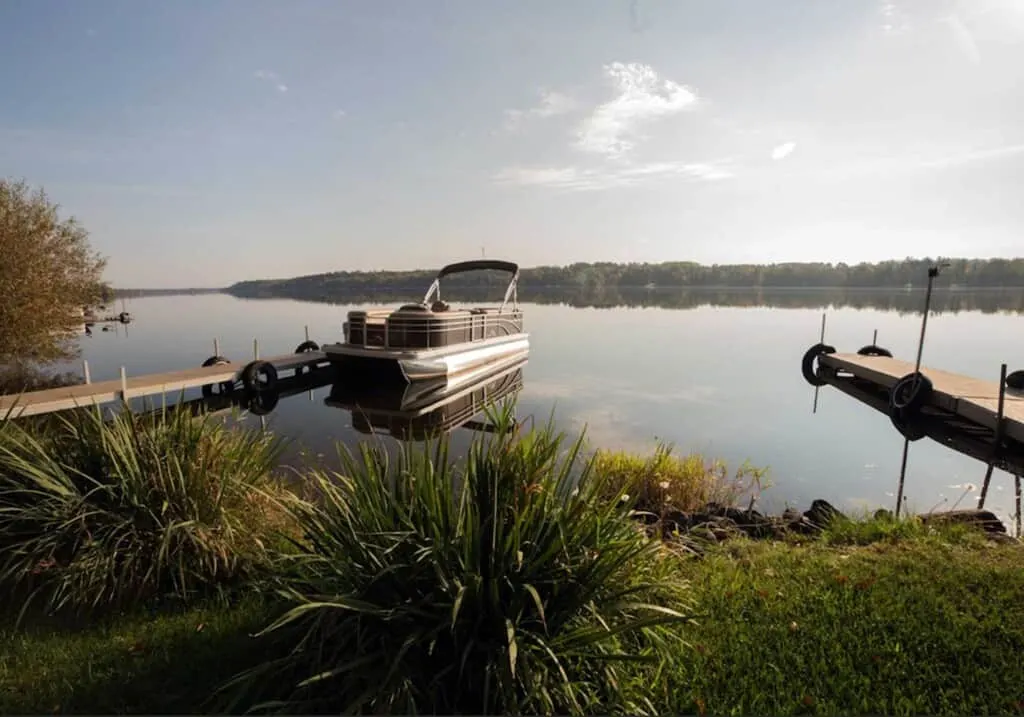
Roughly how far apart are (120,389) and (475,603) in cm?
1449

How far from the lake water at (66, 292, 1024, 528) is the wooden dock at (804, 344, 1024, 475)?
0.46 m

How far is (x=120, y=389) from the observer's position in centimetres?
1336

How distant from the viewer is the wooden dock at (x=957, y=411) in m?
10.8

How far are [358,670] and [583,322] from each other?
4587cm

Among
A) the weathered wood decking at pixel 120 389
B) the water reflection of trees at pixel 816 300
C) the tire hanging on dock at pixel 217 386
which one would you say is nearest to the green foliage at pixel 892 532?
the weathered wood decking at pixel 120 389

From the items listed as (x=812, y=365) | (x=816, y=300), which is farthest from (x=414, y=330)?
(x=816, y=300)

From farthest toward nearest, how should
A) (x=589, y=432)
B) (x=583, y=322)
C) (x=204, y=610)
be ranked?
(x=583, y=322) < (x=589, y=432) < (x=204, y=610)

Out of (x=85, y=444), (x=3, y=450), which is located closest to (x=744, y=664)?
(x=85, y=444)

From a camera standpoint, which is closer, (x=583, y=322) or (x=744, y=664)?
(x=744, y=664)

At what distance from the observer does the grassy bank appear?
2.48 meters

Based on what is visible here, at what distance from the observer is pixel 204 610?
3.76 meters

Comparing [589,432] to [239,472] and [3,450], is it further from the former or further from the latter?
[3,450]

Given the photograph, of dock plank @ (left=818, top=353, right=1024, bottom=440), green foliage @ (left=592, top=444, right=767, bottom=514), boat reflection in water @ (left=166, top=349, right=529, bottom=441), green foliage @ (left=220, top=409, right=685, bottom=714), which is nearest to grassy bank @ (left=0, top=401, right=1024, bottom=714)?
green foliage @ (left=220, top=409, right=685, bottom=714)

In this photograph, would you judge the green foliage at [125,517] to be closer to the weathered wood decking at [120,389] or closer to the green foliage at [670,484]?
the weathered wood decking at [120,389]
